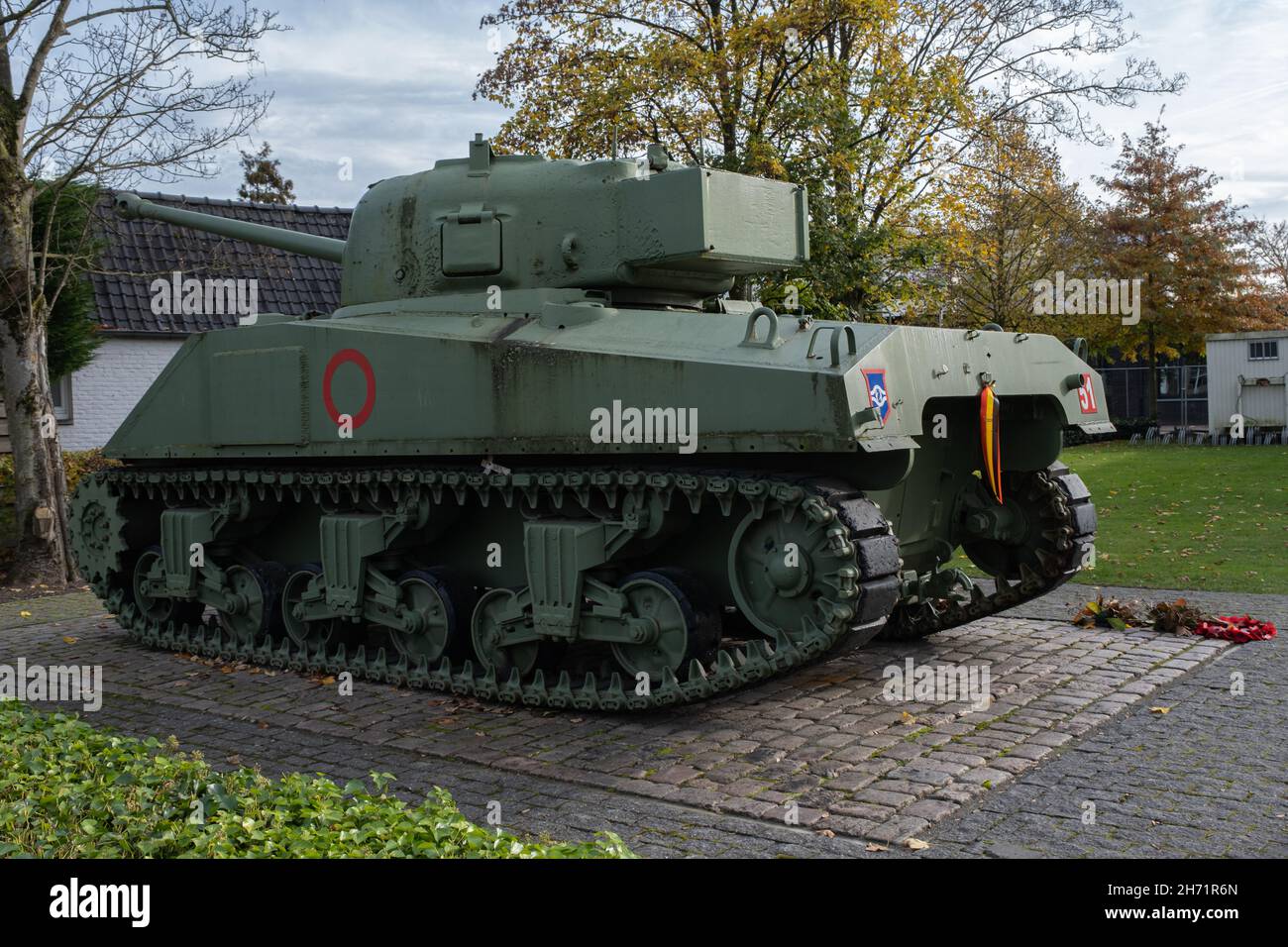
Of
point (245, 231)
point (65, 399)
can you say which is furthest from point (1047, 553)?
point (65, 399)

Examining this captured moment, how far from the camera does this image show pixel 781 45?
70.0ft

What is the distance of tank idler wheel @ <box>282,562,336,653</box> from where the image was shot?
10.5m

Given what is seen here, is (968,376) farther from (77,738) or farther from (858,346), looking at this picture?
(77,738)

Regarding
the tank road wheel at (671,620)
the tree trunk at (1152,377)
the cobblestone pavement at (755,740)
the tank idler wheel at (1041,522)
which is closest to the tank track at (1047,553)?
the tank idler wheel at (1041,522)

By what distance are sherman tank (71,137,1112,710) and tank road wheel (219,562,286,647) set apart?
0.03 m

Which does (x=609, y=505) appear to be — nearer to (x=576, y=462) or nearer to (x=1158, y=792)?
(x=576, y=462)

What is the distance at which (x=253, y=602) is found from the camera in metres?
10.9

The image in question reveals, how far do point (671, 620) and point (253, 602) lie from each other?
14.0ft

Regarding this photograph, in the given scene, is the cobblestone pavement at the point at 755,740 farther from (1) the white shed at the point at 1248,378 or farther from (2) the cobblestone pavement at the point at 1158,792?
(1) the white shed at the point at 1248,378

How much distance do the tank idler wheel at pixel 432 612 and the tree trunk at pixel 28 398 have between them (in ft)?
24.7

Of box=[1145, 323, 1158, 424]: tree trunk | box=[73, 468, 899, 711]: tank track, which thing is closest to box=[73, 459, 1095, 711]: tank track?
box=[73, 468, 899, 711]: tank track

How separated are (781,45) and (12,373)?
1263 cm

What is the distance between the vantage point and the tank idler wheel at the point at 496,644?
9.23 meters

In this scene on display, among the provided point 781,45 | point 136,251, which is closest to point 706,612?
point 781,45
